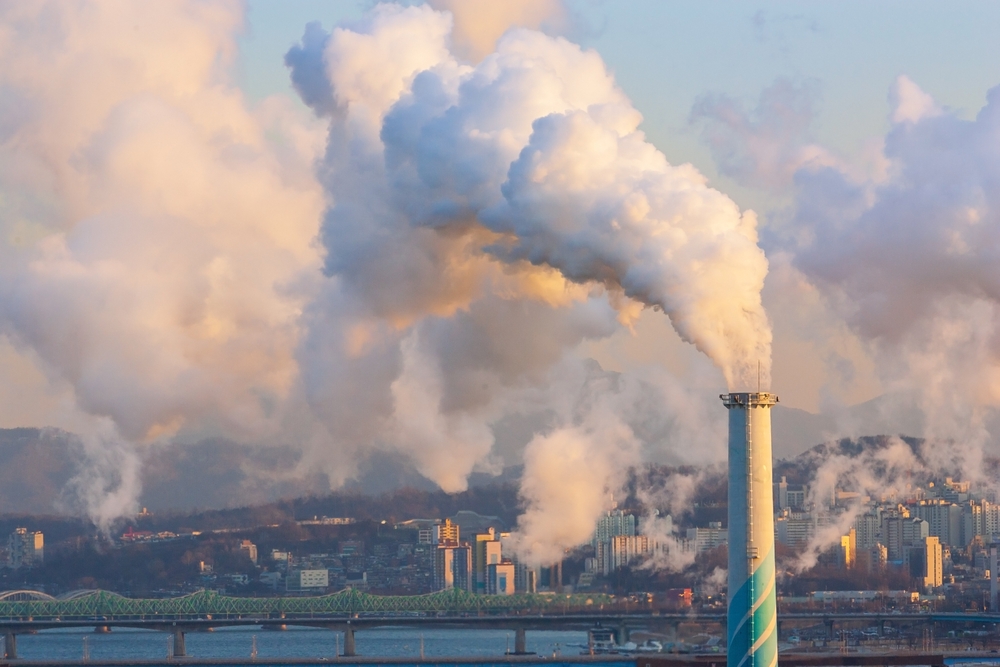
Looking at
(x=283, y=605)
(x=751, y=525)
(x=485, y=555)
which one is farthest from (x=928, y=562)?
(x=751, y=525)

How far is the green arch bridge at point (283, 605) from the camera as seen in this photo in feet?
394

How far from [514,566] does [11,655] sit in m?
40.4

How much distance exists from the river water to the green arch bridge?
1.97 metres

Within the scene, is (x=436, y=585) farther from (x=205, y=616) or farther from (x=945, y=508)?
(x=945, y=508)

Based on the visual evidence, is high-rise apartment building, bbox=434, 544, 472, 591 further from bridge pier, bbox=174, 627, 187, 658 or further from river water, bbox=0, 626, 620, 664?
bridge pier, bbox=174, 627, 187, 658

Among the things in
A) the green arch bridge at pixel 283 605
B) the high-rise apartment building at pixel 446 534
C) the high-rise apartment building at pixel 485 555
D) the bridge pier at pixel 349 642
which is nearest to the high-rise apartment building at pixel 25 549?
the green arch bridge at pixel 283 605

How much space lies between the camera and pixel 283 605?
418ft

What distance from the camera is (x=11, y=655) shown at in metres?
106

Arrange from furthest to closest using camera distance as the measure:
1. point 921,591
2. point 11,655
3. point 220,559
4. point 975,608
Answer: point 220,559 → point 921,591 → point 975,608 → point 11,655

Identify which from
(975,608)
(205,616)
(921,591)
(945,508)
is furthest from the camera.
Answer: (945,508)

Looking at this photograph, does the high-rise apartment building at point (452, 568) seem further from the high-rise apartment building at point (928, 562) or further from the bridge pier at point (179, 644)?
the bridge pier at point (179, 644)

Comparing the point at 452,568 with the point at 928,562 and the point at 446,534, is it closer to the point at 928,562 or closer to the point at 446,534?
the point at 446,534

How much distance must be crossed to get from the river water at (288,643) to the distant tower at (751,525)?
6105cm

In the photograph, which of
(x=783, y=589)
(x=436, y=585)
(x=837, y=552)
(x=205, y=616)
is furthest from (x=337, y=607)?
(x=837, y=552)
